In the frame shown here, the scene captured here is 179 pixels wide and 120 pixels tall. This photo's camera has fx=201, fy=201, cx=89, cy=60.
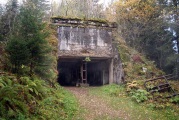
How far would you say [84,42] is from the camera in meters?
19.3

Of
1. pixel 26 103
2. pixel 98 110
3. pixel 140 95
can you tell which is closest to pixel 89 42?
pixel 140 95

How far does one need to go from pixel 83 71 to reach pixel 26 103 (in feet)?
44.6

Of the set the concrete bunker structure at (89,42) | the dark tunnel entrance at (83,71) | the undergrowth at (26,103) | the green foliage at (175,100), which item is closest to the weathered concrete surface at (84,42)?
the concrete bunker structure at (89,42)

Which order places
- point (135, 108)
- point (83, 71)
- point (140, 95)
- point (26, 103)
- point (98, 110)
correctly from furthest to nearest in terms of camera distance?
1. point (83, 71)
2. point (140, 95)
3. point (135, 108)
4. point (98, 110)
5. point (26, 103)

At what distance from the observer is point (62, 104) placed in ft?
35.1

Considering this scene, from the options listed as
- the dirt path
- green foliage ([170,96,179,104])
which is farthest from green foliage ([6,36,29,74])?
green foliage ([170,96,179,104])

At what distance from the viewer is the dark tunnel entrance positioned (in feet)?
69.2

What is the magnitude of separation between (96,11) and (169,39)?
60.2 feet

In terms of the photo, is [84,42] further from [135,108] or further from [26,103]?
[26,103]

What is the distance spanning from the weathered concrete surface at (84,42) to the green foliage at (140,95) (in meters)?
6.31

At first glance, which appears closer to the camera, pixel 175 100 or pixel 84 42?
pixel 175 100

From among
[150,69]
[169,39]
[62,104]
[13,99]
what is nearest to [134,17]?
[169,39]

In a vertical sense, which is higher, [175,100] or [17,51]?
[17,51]

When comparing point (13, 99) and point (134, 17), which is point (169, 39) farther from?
point (13, 99)
